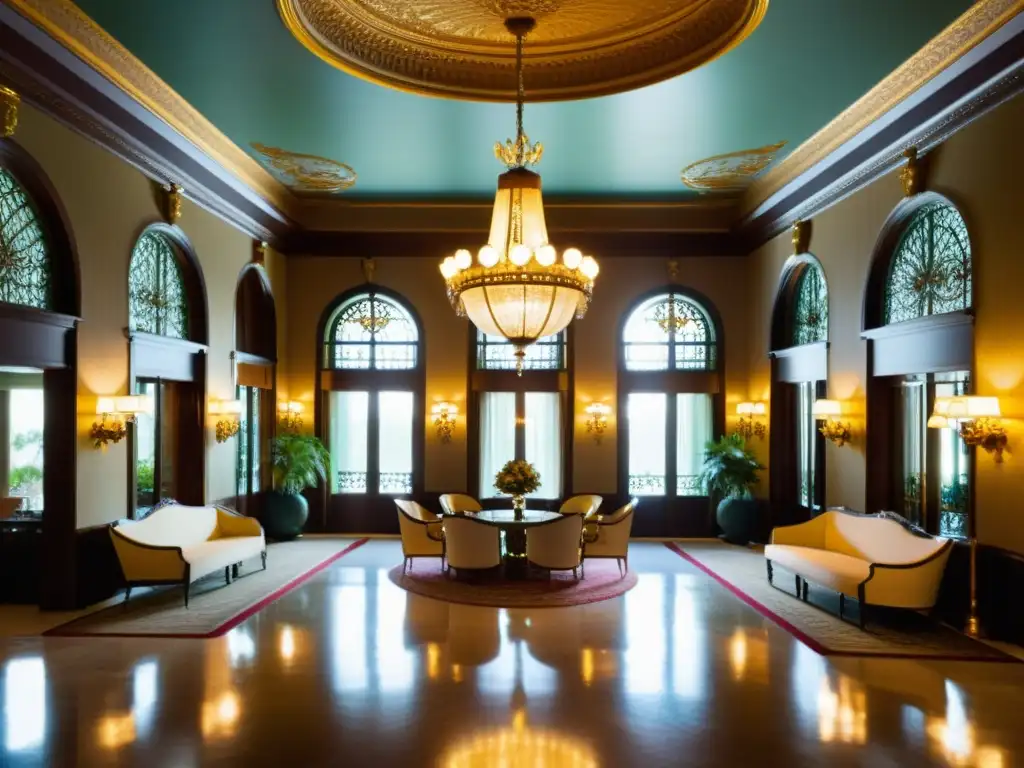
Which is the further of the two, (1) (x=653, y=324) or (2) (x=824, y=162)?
(1) (x=653, y=324)

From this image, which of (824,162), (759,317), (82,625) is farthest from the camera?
(759,317)

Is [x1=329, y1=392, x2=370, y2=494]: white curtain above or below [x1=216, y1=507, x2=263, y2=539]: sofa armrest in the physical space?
above

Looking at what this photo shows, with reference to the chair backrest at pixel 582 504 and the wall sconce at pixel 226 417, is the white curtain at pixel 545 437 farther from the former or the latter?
the wall sconce at pixel 226 417

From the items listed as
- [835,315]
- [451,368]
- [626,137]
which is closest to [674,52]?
[626,137]

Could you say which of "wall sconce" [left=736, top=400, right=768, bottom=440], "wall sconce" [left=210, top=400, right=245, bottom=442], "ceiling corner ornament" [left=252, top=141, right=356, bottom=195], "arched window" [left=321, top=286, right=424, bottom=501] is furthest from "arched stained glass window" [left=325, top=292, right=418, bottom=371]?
"wall sconce" [left=736, top=400, right=768, bottom=440]

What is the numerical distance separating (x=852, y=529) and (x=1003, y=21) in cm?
503

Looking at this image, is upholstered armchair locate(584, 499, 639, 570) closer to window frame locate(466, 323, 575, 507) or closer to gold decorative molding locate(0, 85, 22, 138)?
window frame locate(466, 323, 575, 507)

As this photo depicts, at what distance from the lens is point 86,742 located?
4508 millimetres

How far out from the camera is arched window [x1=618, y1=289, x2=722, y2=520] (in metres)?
13.0

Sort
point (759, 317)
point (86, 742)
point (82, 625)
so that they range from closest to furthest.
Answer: point (86, 742)
point (82, 625)
point (759, 317)

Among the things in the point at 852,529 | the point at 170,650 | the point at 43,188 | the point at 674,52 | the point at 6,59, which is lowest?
the point at 170,650

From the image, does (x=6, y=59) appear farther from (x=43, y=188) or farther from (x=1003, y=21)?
(x=1003, y=21)

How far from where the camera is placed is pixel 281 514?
1209 centimetres

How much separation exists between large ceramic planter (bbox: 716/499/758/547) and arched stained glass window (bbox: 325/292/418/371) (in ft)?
18.6
